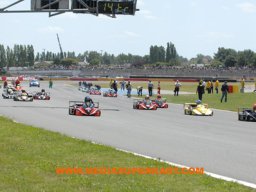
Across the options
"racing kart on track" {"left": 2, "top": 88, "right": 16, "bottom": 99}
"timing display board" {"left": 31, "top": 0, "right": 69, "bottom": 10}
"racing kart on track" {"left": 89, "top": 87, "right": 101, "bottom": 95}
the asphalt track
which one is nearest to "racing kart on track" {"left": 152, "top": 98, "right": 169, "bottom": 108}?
"timing display board" {"left": 31, "top": 0, "right": 69, "bottom": 10}

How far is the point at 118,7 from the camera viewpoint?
23.8 metres

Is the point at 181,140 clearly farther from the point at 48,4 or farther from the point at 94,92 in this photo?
the point at 94,92

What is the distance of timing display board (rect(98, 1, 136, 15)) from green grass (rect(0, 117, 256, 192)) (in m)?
11.9

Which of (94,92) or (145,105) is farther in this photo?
(94,92)

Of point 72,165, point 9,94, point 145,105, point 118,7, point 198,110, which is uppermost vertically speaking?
point 118,7

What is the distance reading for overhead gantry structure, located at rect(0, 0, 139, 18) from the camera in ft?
78.4

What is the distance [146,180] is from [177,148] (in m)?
4.59

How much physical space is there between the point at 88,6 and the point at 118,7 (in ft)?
4.24

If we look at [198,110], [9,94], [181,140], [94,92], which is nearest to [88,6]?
[198,110]

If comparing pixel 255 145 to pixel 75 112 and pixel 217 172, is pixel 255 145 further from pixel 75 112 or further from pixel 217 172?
pixel 75 112

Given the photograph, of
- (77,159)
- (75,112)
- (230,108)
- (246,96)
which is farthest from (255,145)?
(246,96)

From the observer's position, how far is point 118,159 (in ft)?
32.1

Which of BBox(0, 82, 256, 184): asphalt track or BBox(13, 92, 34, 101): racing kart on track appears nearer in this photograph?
BBox(0, 82, 256, 184): asphalt track

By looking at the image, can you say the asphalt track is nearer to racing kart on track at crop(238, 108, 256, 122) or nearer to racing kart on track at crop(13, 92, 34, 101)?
racing kart on track at crop(238, 108, 256, 122)
